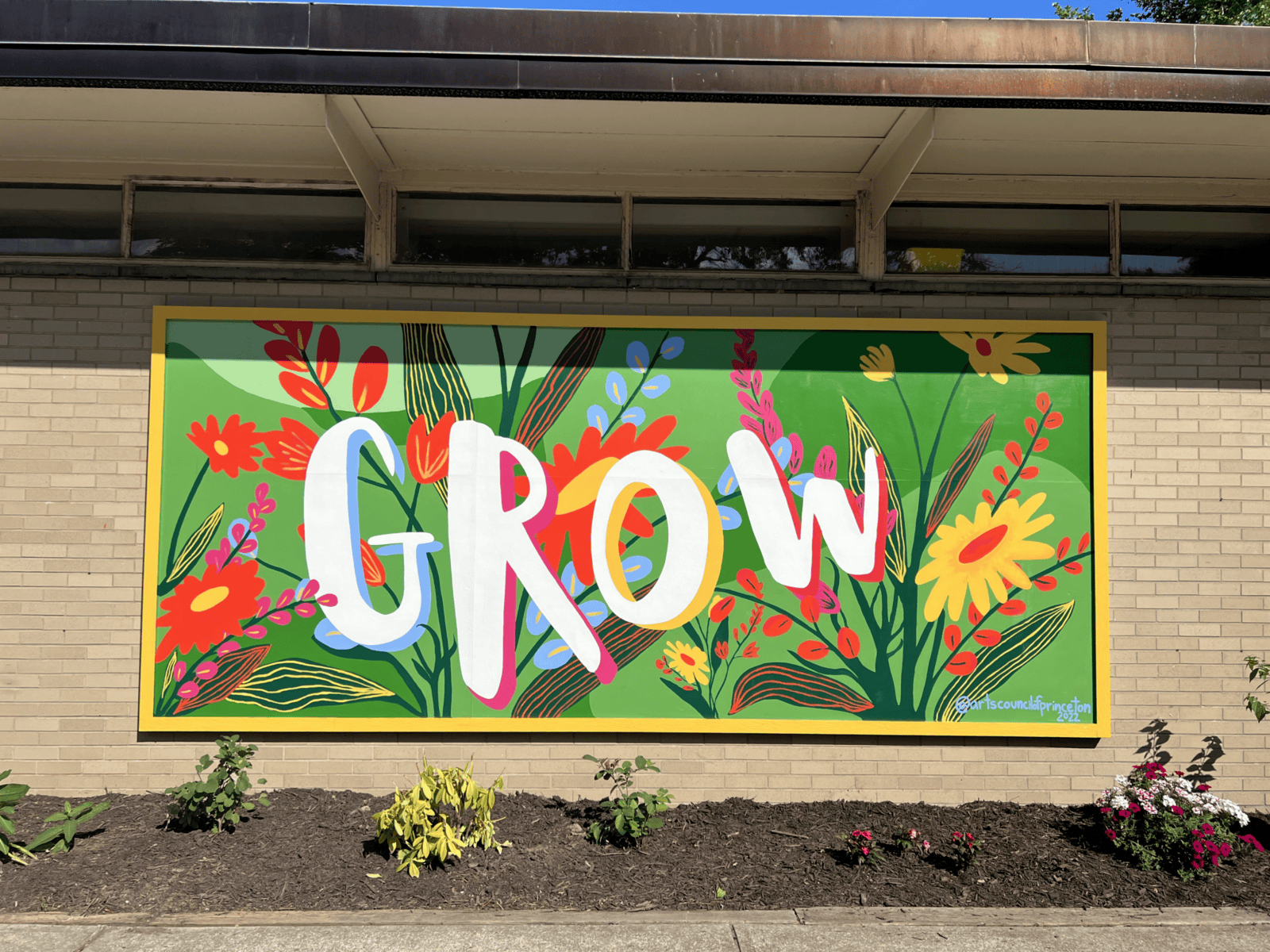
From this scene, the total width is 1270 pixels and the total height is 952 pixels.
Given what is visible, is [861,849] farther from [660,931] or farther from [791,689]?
[660,931]

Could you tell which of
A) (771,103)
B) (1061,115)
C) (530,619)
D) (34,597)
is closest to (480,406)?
(530,619)

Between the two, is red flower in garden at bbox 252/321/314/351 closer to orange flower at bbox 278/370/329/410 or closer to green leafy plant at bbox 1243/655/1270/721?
orange flower at bbox 278/370/329/410

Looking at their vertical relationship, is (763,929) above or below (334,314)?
below

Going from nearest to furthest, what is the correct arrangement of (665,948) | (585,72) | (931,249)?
(665,948) < (585,72) < (931,249)

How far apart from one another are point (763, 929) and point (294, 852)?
Result: 2462 millimetres

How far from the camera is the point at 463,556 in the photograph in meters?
5.09

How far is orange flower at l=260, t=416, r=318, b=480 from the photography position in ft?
16.8

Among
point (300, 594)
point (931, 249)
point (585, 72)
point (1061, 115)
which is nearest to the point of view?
point (585, 72)

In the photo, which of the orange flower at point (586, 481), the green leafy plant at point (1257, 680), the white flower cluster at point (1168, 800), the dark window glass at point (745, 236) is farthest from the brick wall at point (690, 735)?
the orange flower at point (586, 481)

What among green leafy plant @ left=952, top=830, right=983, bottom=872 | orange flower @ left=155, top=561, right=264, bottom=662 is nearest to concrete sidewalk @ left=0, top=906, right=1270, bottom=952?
green leafy plant @ left=952, top=830, right=983, bottom=872

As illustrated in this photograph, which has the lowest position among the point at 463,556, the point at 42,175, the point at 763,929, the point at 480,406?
the point at 763,929

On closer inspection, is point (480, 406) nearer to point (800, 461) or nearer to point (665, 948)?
point (800, 461)

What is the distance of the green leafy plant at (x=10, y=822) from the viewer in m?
4.23

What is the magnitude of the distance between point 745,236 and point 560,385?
1590 mm
